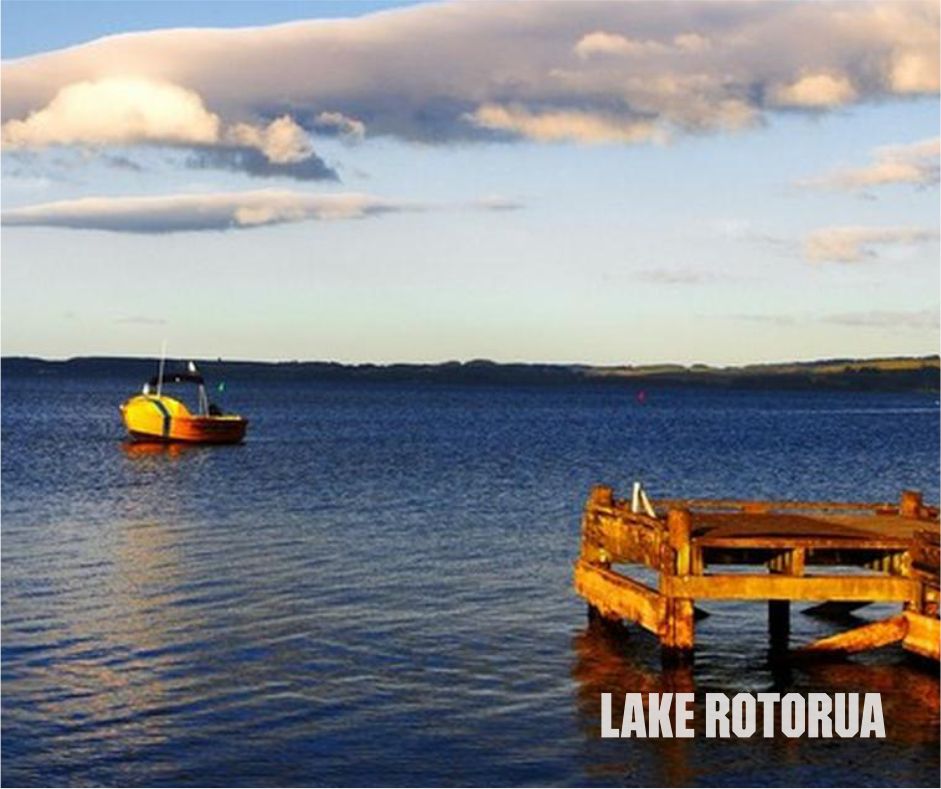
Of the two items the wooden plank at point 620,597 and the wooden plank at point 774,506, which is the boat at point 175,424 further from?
the wooden plank at point 620,597

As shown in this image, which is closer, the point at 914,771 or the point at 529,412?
the point at 914,771

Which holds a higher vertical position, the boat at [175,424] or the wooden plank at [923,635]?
the boat at [175,424]

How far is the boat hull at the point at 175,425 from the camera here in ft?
298

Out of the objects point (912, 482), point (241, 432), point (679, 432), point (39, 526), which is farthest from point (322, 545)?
point (679, 432)

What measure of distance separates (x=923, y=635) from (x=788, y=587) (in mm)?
2340

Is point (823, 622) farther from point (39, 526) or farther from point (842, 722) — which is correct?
point (39, 526)

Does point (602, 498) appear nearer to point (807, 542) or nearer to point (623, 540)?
point (623, 540)

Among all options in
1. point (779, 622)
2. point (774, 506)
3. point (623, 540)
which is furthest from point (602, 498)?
point (779, 622)

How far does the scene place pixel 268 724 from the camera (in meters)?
21.6

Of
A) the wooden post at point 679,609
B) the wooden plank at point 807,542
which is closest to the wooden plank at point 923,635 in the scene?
the wooden plank at point 807,542

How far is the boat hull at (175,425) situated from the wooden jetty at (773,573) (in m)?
65.1

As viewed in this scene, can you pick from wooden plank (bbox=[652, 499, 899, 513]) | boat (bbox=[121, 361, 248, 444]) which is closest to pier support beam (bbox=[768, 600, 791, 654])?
wooden plank (bbox=[652, 499, 899, 513])

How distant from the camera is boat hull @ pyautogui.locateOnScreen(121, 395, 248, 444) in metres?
90.9

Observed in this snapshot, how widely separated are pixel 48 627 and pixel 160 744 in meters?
8.92
